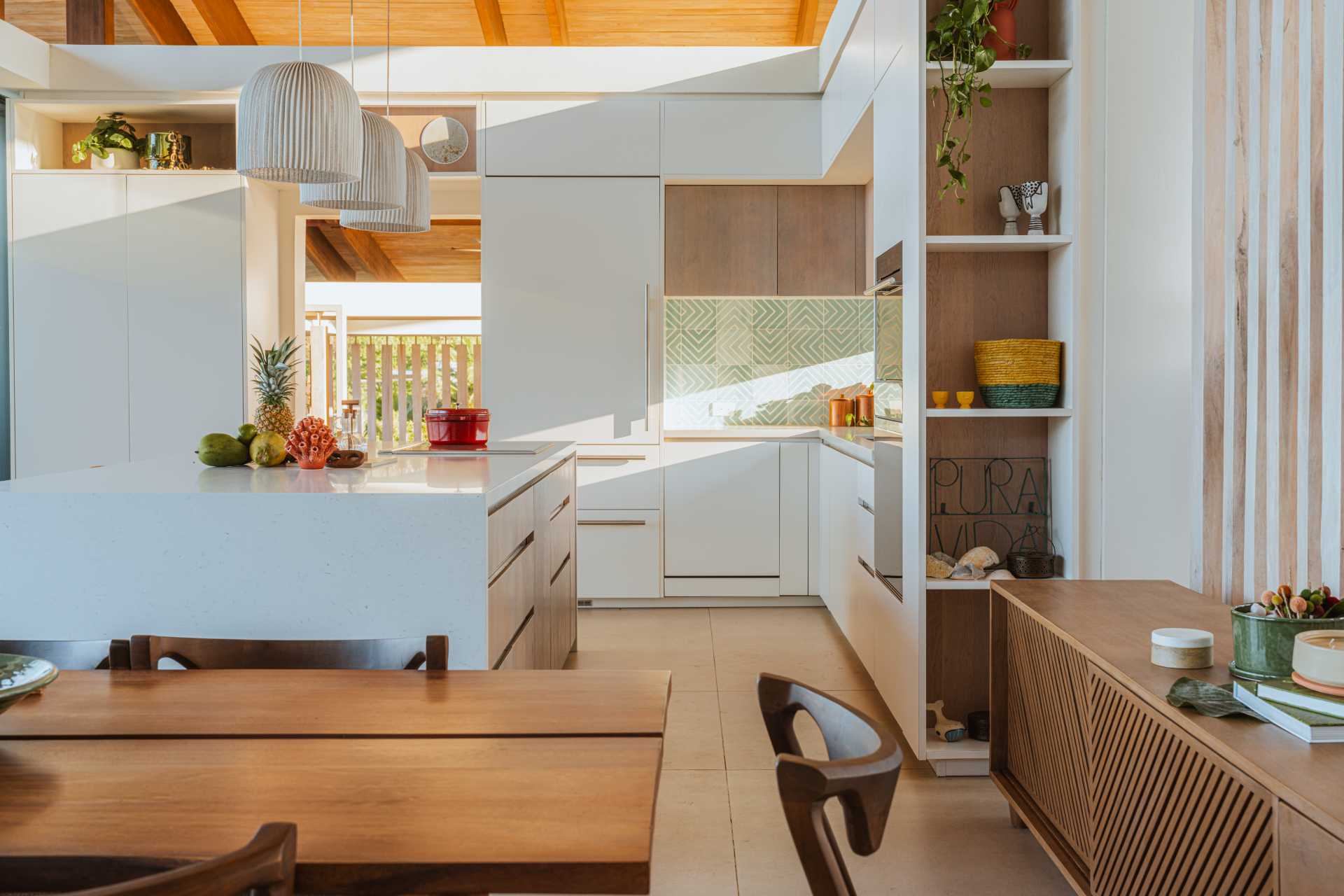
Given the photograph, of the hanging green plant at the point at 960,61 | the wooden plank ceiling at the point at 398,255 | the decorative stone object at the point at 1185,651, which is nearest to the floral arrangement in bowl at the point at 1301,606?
the decorative stone object at the point at 1185,651

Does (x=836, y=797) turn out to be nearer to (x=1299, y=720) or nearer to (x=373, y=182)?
(x=1299, y=720)

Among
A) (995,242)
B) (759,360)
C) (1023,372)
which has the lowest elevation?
(1023,372)

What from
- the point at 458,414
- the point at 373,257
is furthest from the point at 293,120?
the point at 373,257

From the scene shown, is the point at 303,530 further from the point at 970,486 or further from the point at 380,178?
the point at 970,486

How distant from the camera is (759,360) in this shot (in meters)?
5.79

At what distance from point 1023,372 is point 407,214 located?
1950 mm

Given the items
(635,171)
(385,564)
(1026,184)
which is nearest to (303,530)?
(385,564)

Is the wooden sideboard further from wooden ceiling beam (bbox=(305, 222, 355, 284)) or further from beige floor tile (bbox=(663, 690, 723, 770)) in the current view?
wooden ceiling beam (bbox=(305, 222, 355, 284))

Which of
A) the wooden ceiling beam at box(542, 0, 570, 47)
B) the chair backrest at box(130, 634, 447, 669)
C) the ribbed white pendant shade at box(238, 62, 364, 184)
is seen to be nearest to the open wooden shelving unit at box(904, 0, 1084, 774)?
the ribbed white pendant shade at box(238, 62, 364, 184)

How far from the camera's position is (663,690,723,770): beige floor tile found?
3.04 m

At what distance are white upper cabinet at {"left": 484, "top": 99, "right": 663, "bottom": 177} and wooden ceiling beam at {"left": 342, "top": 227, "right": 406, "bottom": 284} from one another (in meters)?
3.36

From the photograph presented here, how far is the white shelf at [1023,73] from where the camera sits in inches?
113

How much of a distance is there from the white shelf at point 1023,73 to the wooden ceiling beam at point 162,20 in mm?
5096

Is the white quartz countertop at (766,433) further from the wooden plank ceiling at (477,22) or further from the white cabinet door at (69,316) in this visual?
the wooden plank ceiling at (477,22)
